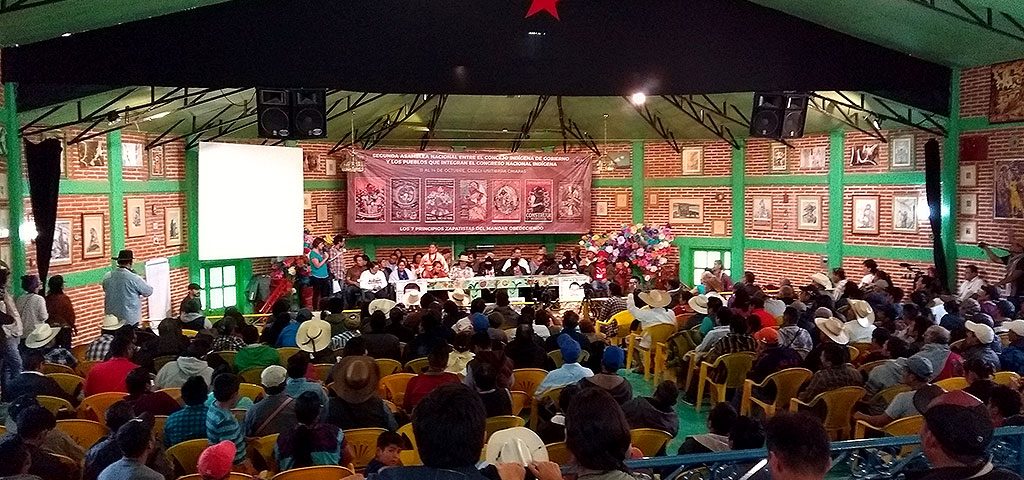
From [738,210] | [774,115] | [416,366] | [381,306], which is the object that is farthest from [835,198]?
[416,366]

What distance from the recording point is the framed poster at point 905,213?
1406cm

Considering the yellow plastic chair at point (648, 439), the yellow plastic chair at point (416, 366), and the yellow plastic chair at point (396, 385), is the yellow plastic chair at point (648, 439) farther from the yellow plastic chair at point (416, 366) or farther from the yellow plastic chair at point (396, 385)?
the yellow plastic chair at point (416, 366)

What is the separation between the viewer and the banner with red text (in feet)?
57.6

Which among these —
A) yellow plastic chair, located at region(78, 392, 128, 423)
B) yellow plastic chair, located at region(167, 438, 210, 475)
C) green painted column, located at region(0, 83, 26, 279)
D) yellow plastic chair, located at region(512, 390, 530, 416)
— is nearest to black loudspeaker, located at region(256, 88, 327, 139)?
green painted column, located at region(0, 83, 26, 279)

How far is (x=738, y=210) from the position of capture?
17594 mm

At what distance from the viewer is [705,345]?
8938 millimetres

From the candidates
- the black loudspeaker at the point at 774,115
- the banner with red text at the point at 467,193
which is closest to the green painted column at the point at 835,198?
the black loudspeaker at the point at 774,115

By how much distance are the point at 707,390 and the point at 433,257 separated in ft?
25.9

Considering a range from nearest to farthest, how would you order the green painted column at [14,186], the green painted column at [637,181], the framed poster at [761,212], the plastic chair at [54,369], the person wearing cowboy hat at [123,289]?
the plastic chair at [54,369]
the green painted column at [14,186]
the person wearing cowboy hat at [123,289]
the framed poster at [761,212]
the green painted column at [637,181]

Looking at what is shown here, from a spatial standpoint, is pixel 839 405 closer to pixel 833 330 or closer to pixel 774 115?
pixel 833 330

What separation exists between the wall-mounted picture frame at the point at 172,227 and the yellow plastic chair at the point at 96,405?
817cm

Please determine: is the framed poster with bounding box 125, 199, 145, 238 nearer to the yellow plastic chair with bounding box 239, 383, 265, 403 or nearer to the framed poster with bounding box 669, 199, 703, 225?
the yellow plastic chair with bounding box 239, 383, 265, 403

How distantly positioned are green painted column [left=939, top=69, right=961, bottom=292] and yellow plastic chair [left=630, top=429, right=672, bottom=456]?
9247 mm

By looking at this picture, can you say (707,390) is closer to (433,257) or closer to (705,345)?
(705,345)
